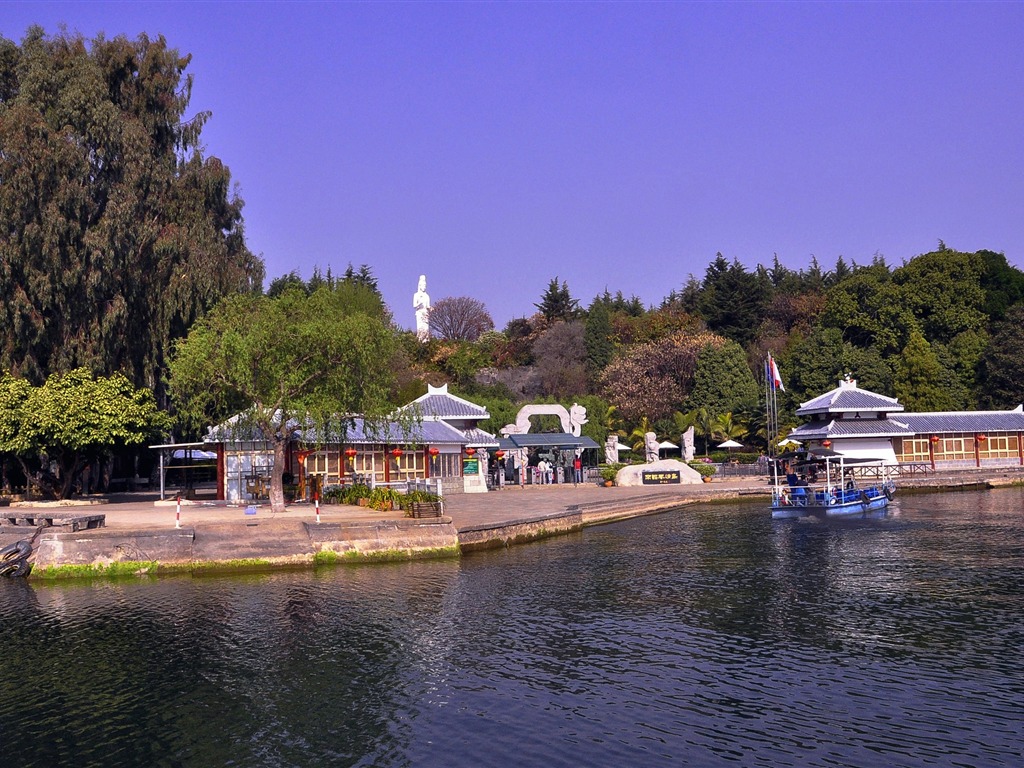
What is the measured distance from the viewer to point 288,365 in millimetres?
30812

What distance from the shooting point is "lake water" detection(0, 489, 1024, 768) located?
12859 mm

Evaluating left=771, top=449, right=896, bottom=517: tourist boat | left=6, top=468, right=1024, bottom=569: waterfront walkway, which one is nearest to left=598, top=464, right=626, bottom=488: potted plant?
left=771, top=449, right=896, bottom=517: tourist boat

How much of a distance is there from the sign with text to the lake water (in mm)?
25785

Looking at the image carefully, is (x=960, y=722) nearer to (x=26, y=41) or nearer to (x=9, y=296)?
(x=9, y=296)

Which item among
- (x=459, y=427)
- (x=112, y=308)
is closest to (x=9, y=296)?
(x=112, y=308)

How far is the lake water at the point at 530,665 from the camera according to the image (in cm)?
1286

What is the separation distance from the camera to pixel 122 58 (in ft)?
141

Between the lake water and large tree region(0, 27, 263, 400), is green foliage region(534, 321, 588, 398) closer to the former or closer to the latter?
large tree region(0, 27, 263, 400)

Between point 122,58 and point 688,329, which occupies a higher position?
point 122,58

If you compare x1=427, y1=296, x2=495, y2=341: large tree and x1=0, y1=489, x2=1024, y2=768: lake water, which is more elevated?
x1=427, y1=296, x2=495, y2=341: large tree

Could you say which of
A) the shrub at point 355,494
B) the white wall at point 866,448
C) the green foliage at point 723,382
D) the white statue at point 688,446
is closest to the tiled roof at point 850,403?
the white wall at point 866,448

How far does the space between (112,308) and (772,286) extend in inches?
2779

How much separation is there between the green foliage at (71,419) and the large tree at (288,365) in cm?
601

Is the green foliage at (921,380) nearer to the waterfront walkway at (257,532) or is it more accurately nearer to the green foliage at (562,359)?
the green foliage at (562,359)
